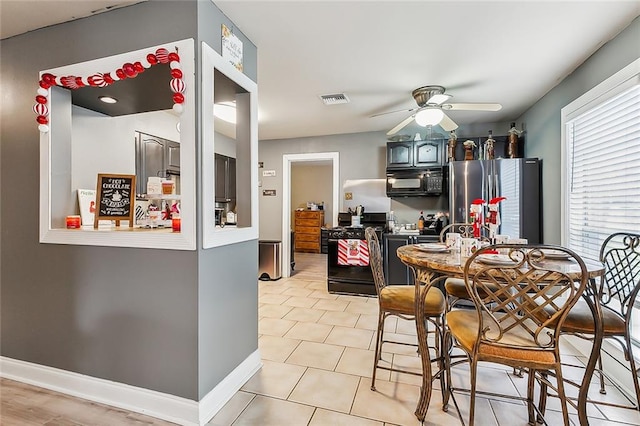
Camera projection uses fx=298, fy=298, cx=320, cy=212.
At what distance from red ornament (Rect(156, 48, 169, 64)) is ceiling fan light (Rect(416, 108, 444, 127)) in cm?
221

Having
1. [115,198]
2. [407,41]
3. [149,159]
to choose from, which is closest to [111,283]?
[115,198]

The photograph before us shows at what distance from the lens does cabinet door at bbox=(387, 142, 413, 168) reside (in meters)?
4.39

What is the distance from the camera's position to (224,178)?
475 cm

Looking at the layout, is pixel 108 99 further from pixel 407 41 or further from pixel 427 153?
pixel 427 153

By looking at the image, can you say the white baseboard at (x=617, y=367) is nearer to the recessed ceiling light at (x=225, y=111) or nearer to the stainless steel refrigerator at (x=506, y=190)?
the stainless steel refrigerator at (x=506, y=190)

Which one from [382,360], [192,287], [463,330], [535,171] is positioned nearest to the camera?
[463,330]

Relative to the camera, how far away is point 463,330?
5.13 ft

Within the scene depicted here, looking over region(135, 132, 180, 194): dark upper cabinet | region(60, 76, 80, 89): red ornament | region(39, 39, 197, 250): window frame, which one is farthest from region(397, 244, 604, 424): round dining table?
region(135, 132, 180, 194): dark upper cabinet

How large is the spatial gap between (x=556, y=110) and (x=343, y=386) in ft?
10.9

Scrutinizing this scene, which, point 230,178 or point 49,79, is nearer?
point 49,79

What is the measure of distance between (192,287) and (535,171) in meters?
3.75

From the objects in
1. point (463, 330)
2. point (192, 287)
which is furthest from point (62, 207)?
point (463, 330)

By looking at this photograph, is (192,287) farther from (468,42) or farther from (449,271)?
(468,42)

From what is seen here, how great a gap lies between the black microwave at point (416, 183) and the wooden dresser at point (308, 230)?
12.8 ft
